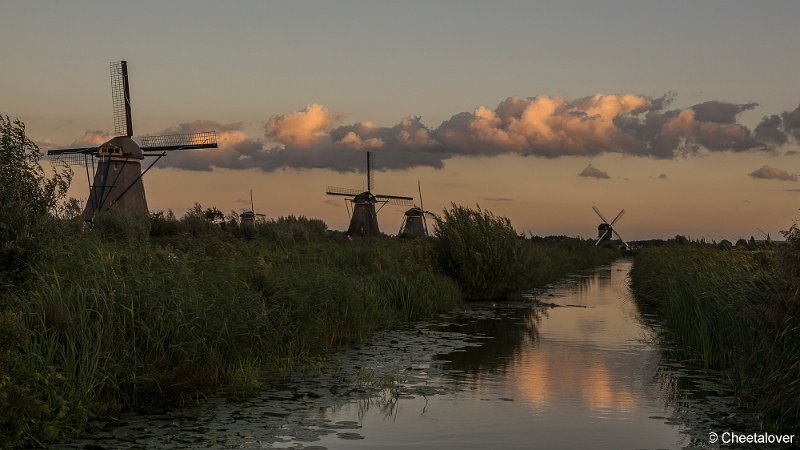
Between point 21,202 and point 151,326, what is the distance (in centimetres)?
274

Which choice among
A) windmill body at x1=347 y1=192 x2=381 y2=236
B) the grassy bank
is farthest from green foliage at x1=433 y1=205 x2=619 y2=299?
windmill body at x1=347 y1=192 x2=381 y2=236

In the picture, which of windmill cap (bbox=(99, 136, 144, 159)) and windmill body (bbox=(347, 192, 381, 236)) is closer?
windmill cap (bbox=(99, 136, 144, 159))

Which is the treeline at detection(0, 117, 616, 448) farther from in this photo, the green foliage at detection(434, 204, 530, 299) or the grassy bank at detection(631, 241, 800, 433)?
the green foliage at detection(434, 204, 530, 299)

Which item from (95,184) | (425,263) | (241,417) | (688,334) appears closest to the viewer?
(241,417)

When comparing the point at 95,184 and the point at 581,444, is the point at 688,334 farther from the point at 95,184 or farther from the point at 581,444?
the point at 95,184

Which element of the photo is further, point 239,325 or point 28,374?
point 239,325

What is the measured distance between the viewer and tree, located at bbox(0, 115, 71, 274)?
36.0 ft

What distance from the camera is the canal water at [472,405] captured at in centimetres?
869

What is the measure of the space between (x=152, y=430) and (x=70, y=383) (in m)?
1.04

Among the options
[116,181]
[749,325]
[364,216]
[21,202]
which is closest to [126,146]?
[116,181]

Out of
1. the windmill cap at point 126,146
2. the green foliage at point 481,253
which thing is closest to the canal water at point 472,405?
the green foliage at point 481,253

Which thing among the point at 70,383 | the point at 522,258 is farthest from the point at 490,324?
the point at 70,383

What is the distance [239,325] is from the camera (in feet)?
38.9

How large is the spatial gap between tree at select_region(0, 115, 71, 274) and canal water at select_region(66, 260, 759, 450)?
3.39m
